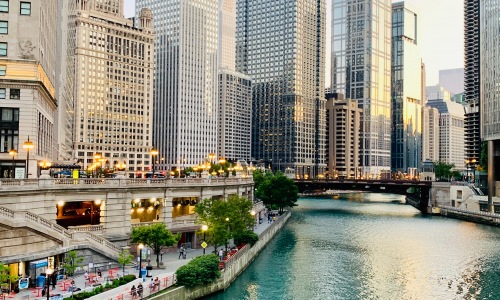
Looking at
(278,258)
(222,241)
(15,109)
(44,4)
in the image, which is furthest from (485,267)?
(44,4)

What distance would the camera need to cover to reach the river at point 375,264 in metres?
55.7

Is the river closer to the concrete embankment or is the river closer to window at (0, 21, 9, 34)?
the concrete embankment

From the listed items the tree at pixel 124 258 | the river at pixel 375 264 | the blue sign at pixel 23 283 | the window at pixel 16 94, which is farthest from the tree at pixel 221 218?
the window at pixel 16 94

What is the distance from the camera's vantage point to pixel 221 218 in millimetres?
62812

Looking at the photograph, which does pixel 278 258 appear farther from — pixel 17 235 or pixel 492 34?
pixel 492 34

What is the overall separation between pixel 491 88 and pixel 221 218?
105m

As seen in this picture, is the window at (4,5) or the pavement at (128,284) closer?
the pavement at (128,284)

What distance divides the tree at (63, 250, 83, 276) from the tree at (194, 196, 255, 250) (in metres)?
16.4

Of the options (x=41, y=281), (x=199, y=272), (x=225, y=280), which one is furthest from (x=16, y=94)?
(x=225, y=280)

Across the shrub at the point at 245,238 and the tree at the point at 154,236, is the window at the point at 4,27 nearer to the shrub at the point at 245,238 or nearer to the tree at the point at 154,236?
the tree at the point at 154,236

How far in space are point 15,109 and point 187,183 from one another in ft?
70.5

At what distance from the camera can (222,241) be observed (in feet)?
201

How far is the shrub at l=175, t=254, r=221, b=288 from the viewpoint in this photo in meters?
46.7

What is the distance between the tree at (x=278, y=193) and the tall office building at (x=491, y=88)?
4604cm
